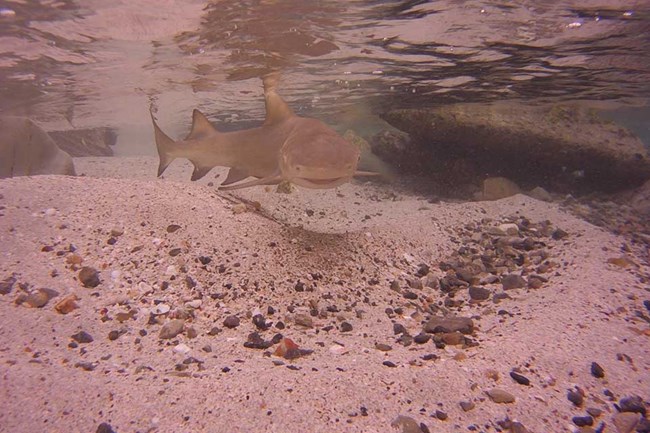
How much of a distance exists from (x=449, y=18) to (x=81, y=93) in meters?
16.0

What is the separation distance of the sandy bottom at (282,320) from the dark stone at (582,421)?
53 mm

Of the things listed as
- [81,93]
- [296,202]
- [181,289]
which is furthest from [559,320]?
[81,93]

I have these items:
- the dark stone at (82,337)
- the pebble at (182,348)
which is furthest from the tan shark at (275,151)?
the dark stone at (82,337)

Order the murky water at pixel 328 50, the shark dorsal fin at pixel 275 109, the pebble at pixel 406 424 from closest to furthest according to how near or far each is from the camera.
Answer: the pebble at pixel 406 424
the shark dorsal fin at pixel 275 109
the murky water at pixel 328 50

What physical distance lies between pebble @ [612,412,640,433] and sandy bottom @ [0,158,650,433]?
4cm

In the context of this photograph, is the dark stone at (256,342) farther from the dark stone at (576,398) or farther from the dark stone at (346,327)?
the dark stone at (576,398)

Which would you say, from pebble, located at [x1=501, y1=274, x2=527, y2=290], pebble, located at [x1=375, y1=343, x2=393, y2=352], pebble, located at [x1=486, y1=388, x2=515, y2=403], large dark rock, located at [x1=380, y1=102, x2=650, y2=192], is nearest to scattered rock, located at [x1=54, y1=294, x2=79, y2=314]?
pebble, located at [x1=375, y1=343, x2=393, y2=352]

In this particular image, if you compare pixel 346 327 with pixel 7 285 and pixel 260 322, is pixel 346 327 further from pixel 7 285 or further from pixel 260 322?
pixel 7 285

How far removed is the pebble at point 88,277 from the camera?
12.7 ft

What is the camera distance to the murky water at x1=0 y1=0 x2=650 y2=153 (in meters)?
7.89

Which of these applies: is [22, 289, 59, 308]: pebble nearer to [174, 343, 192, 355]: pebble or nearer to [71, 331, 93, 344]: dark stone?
[71, 331, 93, 344]: dark stone

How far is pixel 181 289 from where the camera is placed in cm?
408

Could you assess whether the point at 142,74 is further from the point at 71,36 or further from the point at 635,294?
the point at 635,294

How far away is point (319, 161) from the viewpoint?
4.57 m
